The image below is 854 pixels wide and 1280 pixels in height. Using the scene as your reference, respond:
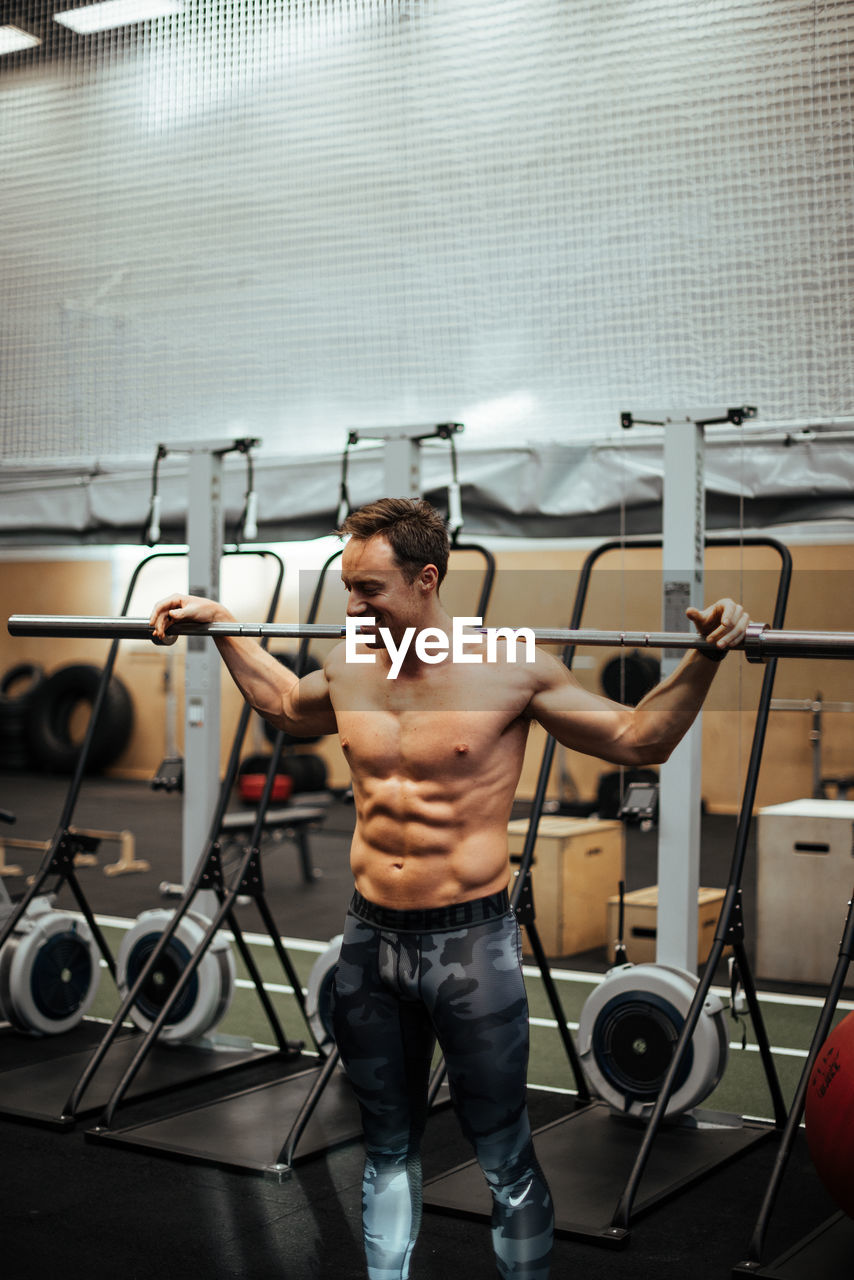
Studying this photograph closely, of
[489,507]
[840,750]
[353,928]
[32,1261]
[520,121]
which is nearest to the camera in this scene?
[353,928]

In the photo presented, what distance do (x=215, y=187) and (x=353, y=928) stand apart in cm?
165

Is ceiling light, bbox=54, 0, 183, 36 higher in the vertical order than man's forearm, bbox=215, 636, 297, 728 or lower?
higher

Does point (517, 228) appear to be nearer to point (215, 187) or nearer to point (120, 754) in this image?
point (215, 187)

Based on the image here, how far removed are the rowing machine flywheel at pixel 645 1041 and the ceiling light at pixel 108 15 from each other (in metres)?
2.68

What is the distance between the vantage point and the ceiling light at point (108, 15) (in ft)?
9.41

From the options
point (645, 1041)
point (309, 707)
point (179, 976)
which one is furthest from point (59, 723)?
point (309, 707)

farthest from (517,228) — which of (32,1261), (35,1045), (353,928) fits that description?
(35,1045)

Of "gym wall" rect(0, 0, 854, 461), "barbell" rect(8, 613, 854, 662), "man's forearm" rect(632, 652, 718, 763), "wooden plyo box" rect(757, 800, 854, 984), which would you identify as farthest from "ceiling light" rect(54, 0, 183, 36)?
"wooden plyo box" rect(757, 800, 854, 984)

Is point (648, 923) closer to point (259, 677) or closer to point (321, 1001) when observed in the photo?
point (321, 1001)

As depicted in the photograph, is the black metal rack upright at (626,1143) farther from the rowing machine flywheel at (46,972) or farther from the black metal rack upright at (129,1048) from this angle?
the rowing machine flywheel at (46,972)

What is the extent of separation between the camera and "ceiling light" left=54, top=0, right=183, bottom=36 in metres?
2.87

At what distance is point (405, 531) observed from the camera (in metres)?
2.19

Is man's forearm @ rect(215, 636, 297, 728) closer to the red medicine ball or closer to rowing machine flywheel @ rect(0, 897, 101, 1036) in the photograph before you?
the red medicine ball

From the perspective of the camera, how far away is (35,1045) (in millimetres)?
4535
